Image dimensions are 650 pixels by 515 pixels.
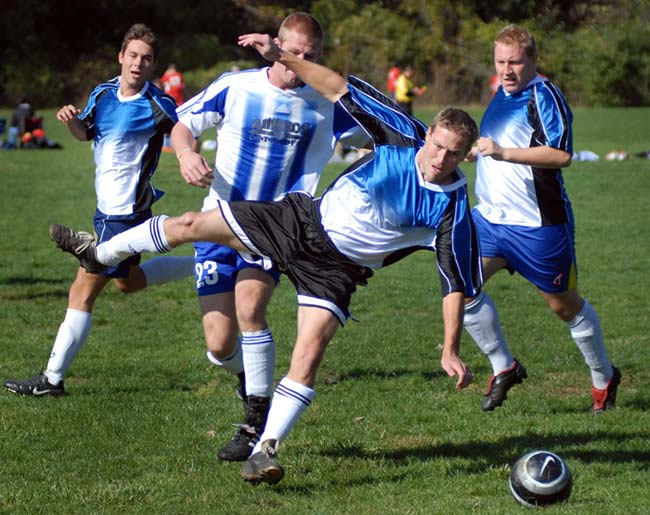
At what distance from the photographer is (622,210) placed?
53.3 ft

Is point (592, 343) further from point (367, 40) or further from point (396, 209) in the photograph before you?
point (367, 40)

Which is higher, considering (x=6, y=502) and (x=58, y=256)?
(x=6, y=502)

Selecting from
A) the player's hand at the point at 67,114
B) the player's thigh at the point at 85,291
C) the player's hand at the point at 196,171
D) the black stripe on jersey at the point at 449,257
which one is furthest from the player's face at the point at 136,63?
the black stripe on jersey at the point at 449,257

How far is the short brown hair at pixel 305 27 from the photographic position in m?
5.48

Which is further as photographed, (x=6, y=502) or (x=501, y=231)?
(x=501, y=231)

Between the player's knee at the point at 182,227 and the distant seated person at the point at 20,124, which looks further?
the distant seated person at the point at 20,124

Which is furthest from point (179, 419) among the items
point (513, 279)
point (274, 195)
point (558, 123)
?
point (513, 279)

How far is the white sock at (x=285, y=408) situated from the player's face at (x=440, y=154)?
112 centimetres

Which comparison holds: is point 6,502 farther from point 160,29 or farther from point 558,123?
point 160,29

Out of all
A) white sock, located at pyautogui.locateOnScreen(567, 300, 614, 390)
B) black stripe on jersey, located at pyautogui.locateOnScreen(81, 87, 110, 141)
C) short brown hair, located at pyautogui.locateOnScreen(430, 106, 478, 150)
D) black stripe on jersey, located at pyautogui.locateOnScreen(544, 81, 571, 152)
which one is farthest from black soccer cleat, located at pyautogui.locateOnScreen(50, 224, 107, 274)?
white sock, located at pyautogui.locateOnScreen(567, 300, 614, 390)

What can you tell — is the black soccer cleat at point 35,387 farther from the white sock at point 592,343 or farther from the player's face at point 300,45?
the white sock at point 592,343

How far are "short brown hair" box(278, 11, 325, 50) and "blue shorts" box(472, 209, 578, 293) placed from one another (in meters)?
1.61

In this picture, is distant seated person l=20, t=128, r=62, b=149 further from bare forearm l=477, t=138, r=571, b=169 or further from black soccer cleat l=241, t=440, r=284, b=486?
black soccer cleat l=241, t=440, r=284, b=486

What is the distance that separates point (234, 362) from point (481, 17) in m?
44.1
